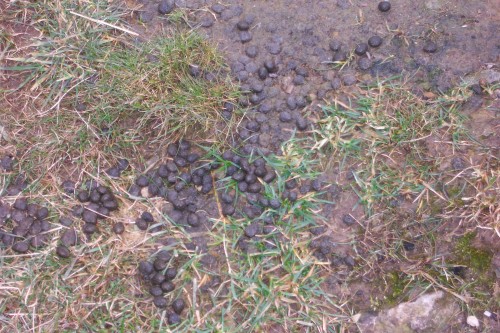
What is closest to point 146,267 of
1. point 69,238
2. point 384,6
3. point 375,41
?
point 69,238

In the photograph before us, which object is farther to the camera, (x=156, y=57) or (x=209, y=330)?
(x=156, y=57)

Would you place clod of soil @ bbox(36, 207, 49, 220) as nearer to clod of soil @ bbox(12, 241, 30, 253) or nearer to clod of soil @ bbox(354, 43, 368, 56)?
clod of soil @ bbox(12, 241, 30, 253)

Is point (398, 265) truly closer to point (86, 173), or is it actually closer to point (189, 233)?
point (189, 233)

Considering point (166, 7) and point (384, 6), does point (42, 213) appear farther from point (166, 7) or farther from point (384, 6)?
point (384, 6)

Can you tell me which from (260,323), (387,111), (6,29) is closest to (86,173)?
(6,29)

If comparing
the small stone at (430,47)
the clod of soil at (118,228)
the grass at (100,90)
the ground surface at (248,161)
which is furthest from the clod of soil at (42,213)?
the small stone at (430,47)

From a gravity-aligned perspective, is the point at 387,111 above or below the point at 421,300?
above

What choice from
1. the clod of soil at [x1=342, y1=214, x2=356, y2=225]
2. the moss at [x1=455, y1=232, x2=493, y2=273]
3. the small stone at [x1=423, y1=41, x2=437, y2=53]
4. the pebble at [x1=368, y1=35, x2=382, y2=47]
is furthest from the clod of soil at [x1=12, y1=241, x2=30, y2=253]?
the small stone at [x1=423, y1=41, x2=437, y2=53]
